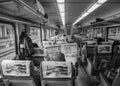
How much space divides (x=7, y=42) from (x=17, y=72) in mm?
1429

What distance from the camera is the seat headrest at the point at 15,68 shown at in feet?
5.02

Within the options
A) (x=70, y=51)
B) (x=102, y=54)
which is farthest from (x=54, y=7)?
(x=102, y=54)

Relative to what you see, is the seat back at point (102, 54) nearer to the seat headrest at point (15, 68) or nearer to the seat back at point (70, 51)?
the seat back at point (70, 51)

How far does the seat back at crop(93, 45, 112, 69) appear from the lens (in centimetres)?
301

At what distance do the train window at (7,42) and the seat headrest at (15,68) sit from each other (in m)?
1.09

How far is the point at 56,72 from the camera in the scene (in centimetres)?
154

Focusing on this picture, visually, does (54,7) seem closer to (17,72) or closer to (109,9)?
(109,9)

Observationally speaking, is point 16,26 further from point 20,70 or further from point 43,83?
point 43,83

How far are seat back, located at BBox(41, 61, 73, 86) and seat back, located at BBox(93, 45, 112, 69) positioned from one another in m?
1.68

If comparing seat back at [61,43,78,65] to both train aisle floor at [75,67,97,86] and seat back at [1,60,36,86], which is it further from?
seat back at [1,60,36,86]

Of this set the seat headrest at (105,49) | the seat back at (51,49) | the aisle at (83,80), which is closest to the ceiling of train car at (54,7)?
the seat back at (51,49)

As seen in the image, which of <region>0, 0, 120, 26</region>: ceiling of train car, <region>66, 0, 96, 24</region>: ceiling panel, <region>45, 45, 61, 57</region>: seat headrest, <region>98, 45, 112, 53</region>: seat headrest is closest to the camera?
<region>0, 0, 120, 26</region>: ceiling of train car

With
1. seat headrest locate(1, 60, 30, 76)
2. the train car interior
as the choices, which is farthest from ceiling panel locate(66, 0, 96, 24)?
seat headrest locate(1, 60, 30, 76)

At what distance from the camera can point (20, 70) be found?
5.11 feet
